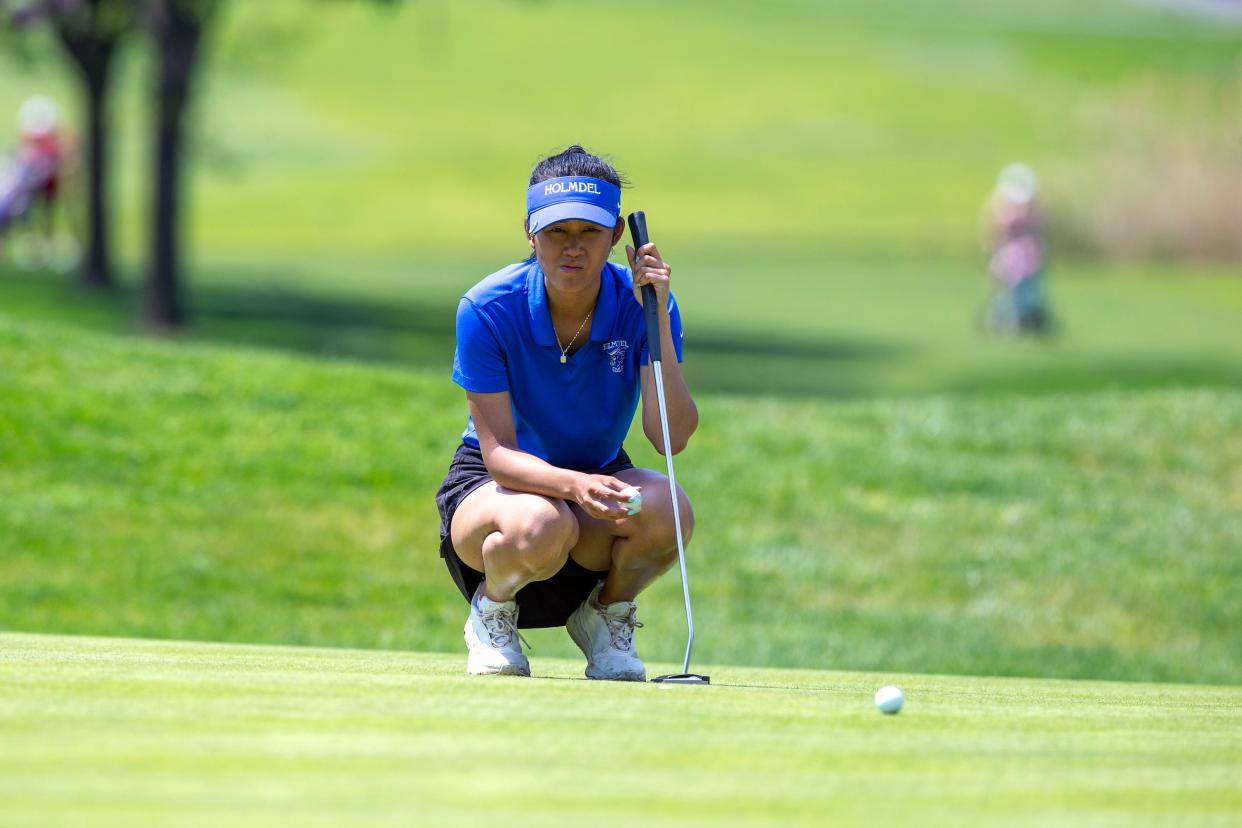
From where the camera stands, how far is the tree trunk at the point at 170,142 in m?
18.6

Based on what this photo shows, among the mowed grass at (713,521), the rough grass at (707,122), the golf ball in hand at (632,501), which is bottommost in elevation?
the mowed grass at (713,521)

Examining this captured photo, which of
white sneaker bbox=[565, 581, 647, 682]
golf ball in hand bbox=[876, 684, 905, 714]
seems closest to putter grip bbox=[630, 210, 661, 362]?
white sneaker bbox=[565, 581, 647, 682]

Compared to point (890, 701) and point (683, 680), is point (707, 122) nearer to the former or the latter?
point (683, 680)

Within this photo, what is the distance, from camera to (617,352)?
541cm

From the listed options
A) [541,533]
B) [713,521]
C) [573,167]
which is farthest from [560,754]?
[713,521]

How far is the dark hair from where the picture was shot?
523cm

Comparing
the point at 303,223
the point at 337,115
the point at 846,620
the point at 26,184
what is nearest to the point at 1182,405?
the point at 846,620

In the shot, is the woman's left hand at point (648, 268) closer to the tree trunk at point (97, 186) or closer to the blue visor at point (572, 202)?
the blue visor at point (572, 202)

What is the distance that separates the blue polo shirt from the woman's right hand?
41cm

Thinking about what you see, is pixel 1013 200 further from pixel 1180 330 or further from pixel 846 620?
pixel 846 620

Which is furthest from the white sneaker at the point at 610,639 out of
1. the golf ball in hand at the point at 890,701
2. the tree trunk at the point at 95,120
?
the tree trunk at the point at 95,120

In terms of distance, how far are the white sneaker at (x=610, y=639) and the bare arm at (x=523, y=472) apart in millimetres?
500

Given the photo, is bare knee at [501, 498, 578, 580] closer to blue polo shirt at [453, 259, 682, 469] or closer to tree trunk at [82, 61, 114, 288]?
blue polo shirt at [453, 259, 682, 469]

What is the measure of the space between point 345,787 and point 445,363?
53.0 ft
